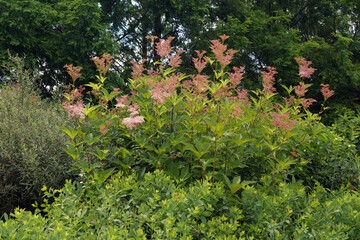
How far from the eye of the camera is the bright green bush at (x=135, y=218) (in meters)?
1.76

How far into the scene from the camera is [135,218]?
6.91 feet

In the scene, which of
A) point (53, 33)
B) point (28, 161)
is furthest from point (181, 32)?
point (28, 161)

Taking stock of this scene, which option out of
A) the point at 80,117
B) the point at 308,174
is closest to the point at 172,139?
the point at 80,117

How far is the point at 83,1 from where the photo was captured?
9.74 m

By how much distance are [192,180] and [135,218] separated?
806 mm

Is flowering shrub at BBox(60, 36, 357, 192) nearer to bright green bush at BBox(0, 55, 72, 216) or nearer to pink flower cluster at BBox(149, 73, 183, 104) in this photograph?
pink flower cluster at BBox(149, 73, 183, 104)

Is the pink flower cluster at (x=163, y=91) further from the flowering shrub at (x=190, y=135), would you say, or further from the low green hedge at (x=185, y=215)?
the low green hedge at (x=185, y=215)

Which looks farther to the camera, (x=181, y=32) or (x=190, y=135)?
(x=181, y=32)

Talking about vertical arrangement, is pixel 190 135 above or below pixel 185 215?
above

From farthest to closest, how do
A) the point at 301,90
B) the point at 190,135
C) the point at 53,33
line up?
the point at 53,33, the point at 301,90, the point at 190,135

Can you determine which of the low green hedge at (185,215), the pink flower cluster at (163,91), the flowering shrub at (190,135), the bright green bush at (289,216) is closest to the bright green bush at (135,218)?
the low green hedge at (185,215)

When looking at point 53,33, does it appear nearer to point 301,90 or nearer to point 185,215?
point 301,90

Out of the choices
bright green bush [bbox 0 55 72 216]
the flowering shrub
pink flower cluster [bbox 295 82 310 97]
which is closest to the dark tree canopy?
bright green bush [bbox 0 55 72 216]

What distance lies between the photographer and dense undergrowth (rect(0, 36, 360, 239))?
198 cm
